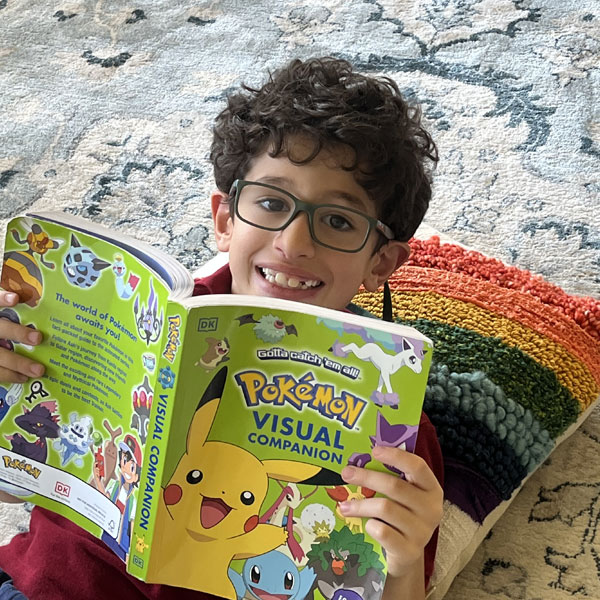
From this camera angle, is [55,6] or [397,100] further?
[55,6]

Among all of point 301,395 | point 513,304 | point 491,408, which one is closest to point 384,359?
point 301,395

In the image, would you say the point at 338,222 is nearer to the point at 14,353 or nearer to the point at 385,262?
the point at 385,262

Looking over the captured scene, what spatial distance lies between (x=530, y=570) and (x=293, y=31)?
136 cm

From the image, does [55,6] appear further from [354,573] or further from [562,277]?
[354,573]

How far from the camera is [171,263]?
2.49ft

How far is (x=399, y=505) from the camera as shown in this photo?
2.45ft

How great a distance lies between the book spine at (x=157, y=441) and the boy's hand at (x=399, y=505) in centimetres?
15

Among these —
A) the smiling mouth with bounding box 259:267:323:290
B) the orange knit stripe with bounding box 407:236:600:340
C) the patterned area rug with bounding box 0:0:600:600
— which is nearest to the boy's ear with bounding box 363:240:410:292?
the smiling mouth with bounding box 259:267:323:290

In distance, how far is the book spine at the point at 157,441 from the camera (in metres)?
0.71

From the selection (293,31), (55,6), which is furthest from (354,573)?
(55,6)

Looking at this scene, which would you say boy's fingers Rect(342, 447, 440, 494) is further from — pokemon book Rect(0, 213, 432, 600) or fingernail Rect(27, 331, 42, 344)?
fingernail Rect(27, 331, 42, 344)

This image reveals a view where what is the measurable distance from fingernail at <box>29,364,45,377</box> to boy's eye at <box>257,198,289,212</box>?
28cm

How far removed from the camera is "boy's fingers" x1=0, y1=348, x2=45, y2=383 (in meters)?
0.85

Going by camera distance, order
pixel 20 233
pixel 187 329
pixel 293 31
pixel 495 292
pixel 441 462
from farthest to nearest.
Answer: pixel 293 31
pixel 495 292
pixel 441 462
pixel 20 233
pixel 187 329
